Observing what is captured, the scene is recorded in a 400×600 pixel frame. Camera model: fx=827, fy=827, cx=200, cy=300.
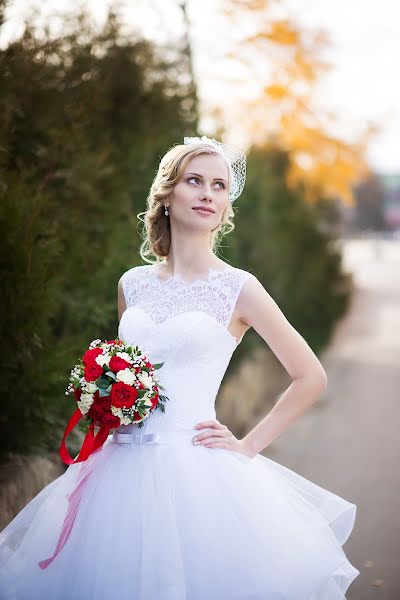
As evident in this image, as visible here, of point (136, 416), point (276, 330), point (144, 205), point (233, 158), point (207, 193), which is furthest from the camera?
point (144, 205)

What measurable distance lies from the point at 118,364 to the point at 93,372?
10 cm

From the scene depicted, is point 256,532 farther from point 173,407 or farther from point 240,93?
point 240,93

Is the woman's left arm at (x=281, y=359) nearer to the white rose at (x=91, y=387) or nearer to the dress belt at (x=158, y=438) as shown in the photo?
the dress belt at (x=158, y=438)

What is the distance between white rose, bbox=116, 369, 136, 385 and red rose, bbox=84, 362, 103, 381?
9 cm

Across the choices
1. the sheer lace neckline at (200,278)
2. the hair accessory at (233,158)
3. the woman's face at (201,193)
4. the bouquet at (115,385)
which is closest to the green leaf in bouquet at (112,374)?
the bouquet at (115,385)

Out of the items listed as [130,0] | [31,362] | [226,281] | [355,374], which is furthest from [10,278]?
[355,374]

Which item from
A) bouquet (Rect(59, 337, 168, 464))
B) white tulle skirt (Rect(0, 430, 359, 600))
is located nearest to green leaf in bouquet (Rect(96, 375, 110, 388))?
bouquet (Rect(59, 337, 168, 464))

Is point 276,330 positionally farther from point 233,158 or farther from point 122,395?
point 233,158

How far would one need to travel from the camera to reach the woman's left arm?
345 centimetres

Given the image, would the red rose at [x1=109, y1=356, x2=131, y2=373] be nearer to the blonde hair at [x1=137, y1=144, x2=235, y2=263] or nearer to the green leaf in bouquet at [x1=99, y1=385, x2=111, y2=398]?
the green leaf in bouquet at [x1=99, y1=385, x2=111, y2=398]

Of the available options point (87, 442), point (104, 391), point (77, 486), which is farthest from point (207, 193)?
point (77, 486)

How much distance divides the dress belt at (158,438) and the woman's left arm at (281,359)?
26 cm

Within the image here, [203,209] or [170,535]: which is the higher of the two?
[203,209]

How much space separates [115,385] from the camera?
308cm
